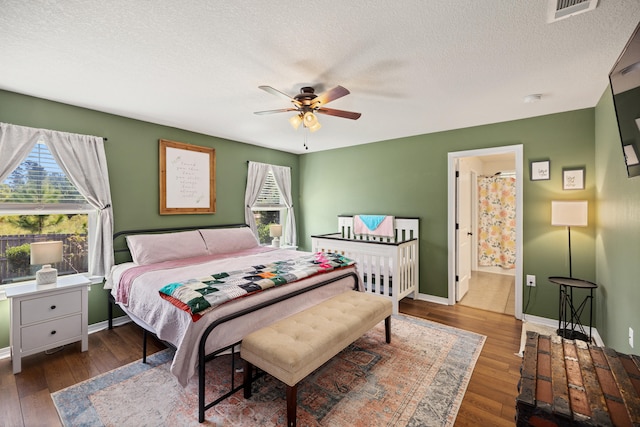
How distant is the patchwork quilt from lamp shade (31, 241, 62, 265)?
1.27 meters

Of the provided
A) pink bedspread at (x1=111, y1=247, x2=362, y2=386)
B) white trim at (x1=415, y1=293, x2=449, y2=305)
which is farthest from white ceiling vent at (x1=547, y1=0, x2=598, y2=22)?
white trim at (x1=415, y1=293, x2=449, y2=305)

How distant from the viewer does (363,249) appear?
3.87 metres

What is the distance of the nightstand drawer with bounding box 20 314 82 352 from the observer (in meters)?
2.37

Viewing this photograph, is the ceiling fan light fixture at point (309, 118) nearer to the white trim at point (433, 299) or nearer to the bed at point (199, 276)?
the bed at point (199, 276)

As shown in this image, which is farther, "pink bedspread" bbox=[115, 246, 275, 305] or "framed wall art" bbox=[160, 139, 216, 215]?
"framed wall art" bbox=[160, 139, 216, 215]

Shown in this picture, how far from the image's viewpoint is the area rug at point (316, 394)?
6.00ft

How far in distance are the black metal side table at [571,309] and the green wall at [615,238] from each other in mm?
137

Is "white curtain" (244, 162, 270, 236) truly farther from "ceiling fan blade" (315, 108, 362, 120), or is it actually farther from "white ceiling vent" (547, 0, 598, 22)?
"white ceiling vent" (547, 0, 598, 22)

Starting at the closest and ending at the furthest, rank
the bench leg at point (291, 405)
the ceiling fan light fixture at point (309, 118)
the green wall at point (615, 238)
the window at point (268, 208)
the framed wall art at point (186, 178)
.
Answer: the bench leg at point (291, 405) < the green wall at point (615, 238) < the ceiling fan light fixture at point (309, 118) < the framed wall art at point (186, 178) < the window at point (268, 208)

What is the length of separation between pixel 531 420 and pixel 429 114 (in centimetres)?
305

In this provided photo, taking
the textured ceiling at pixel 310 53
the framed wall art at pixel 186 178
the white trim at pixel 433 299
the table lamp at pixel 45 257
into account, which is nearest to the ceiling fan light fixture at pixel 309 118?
the textured ceiling at pixel 310 53

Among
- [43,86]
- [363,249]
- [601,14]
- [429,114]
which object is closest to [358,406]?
[363,249]

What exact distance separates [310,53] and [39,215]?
3.17 meters

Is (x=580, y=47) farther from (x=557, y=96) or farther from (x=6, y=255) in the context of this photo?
(x=6, y=255)
